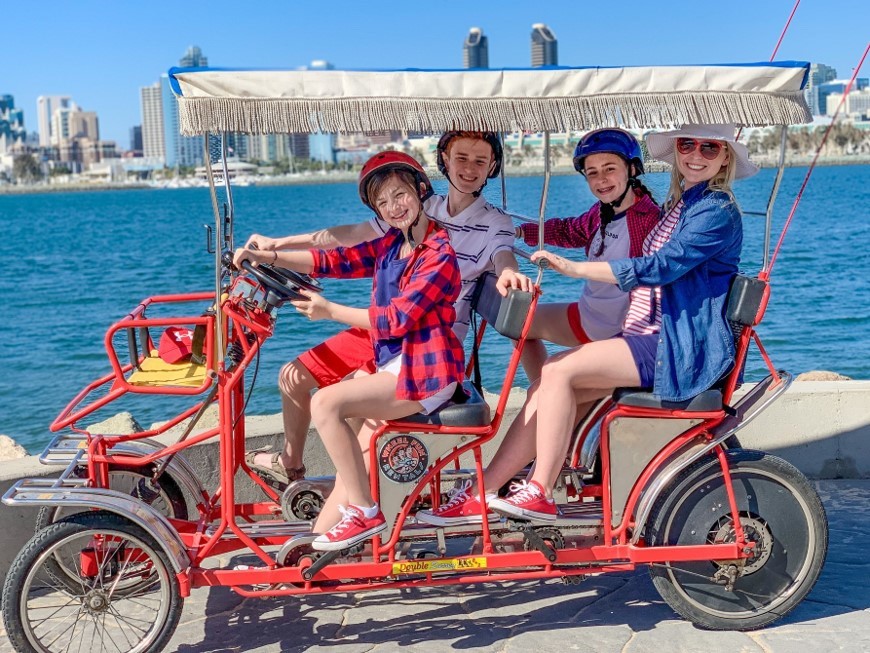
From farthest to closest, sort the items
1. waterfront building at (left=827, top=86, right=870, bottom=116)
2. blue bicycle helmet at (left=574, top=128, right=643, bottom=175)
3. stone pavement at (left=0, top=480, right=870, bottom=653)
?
1. waterfront building at (left=827, top=86, right=870, bottom=116)
2. blue bicycle helmet at (left=574, top=128, right=643, bottom=175)
3. stone pavement at (left=0, top=480, right=870, bottom=653)

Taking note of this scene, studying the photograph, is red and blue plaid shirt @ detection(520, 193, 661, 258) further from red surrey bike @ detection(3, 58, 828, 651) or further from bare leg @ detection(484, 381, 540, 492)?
bare leg @ detection(484, 381, 540, 492)

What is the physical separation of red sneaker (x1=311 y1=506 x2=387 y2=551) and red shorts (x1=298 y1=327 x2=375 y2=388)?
734 mm

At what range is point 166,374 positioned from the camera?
13.4 feet

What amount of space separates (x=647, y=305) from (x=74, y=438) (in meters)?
2.39

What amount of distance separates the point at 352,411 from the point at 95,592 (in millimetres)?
1169

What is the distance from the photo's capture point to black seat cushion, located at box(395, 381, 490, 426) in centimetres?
397

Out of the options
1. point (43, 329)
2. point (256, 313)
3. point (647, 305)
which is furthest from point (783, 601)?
point (43, 329)

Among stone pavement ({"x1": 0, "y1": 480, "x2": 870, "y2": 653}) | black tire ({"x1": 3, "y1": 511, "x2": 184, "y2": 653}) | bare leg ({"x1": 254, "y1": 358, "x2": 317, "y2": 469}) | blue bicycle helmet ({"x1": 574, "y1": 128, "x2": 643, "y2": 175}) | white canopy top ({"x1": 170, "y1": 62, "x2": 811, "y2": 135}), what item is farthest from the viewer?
bare leg ({"x1": 254, "y1": 358, "x2": 317, "y2": 469})

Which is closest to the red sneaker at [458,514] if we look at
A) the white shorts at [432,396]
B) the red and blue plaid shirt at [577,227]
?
the white shorts at [432,396]

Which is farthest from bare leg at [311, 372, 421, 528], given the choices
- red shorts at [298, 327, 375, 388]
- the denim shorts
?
the denim shorts

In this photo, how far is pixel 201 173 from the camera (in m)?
4.07

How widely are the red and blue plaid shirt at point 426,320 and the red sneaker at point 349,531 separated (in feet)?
1.49

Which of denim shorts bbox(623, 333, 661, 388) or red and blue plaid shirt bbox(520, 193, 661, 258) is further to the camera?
red and blue plaid shirt bbox(520, 193, 661, 258)

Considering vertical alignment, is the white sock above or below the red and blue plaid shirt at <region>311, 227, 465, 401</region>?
below
